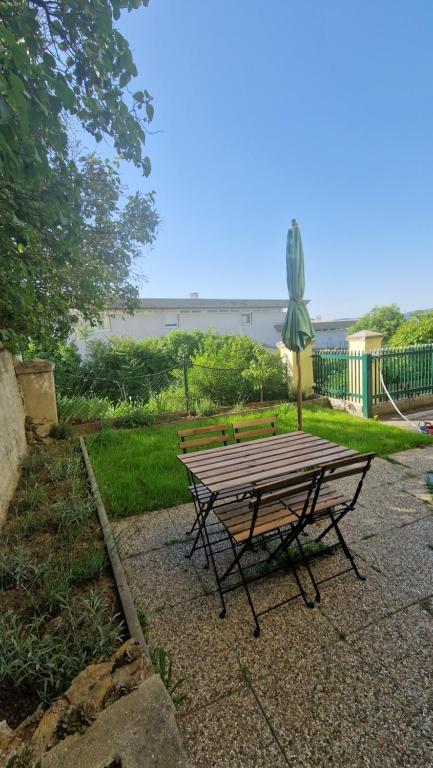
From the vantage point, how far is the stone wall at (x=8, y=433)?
337 cm

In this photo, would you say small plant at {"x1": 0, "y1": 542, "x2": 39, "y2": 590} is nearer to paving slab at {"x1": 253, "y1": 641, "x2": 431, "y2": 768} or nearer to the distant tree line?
paving slab at {"x1": 253, "y1": 641, "x2": 431, "y2": 768}

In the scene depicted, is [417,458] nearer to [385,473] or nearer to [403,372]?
[385,473]

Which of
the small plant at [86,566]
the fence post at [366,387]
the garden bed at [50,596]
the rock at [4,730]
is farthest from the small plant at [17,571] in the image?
the fence post at [366,387]

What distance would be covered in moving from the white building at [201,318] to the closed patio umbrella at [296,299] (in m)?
15.0

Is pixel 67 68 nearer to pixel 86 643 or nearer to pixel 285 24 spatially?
pixel 86 643

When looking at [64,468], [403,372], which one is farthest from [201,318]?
[64,468]

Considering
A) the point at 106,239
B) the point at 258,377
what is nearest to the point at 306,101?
the point at 106,239

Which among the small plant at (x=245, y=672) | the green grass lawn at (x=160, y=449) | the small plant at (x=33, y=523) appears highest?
the small plant at (x=33, y=523)

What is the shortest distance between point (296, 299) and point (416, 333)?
719 centimetres

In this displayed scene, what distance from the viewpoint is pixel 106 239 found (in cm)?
656

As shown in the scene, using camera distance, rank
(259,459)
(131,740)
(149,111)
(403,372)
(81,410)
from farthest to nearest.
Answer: (403,372) < (81,410) < (259,459) < (149,111) < (131,740)

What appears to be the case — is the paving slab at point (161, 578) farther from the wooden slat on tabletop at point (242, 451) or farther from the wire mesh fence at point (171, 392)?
the wire mesh fence at point (171, 392)

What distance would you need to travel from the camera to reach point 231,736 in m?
1.52

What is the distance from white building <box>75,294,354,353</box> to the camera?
64.6ft
